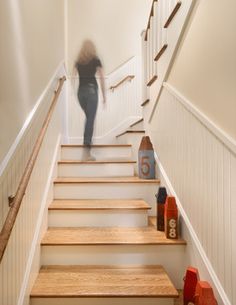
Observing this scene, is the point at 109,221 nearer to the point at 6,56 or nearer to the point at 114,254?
the point at 114,254

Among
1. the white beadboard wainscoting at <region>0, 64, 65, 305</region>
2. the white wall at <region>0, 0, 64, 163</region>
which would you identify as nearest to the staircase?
the white beadboard wainscoting at <region>0, 64, 65, 305</region>

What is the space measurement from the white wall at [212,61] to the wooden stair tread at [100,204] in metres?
1.02

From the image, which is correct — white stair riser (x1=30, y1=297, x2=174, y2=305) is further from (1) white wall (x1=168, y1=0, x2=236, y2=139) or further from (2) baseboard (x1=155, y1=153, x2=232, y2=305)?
(1) white wall (x1=168, y1=0, x2=236, y2=139)

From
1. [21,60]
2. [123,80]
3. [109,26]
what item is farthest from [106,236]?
[109,26]

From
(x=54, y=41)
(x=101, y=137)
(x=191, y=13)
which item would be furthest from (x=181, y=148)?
(x=101, y=137)

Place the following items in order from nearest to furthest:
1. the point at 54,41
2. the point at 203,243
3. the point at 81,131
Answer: the point at 203,243, the point at 54,41, the point at 81,131

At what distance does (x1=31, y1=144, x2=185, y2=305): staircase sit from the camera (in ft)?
5.99

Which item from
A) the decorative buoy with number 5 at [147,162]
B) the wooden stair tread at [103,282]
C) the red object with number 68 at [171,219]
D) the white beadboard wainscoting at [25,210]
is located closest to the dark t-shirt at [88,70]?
the white beadboard wainscoting at [25,210]

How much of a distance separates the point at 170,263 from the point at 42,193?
1.10m

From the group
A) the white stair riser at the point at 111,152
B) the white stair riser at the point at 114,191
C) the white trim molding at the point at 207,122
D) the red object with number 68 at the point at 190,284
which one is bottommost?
the red object with number 68 at the point at 190,284

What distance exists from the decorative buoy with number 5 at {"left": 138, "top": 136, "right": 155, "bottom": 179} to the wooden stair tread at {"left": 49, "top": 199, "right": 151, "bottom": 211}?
35 cm

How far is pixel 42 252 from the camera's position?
7.20ft

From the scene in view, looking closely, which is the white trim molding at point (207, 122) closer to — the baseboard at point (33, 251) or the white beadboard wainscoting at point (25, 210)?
the white beadboard wainscoting at point (25, 210)

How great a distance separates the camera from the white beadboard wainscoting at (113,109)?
15.8ft
